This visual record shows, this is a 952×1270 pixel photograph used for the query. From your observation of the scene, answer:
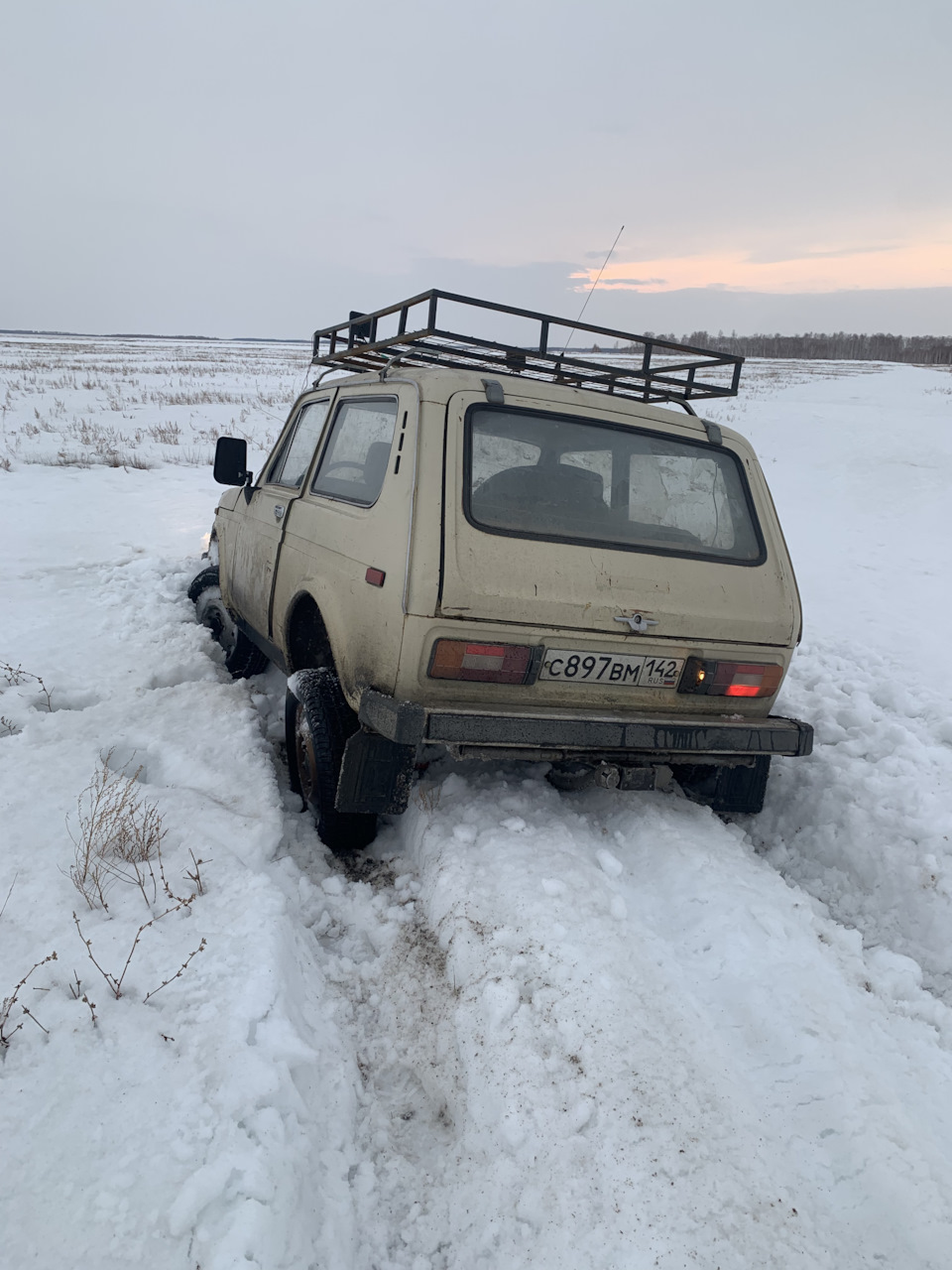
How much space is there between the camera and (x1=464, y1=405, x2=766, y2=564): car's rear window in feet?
9.72

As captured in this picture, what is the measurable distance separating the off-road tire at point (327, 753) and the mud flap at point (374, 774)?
0.74 feet

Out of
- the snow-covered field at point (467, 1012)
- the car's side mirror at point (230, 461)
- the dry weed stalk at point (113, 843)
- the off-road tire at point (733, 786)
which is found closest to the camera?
the snow-covered field at point (467, 1012)

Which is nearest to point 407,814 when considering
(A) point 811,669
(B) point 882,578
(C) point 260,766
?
(C) point 260,766

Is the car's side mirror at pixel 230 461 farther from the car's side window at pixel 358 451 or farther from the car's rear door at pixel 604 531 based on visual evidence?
the car's rear door at pixel 604 531

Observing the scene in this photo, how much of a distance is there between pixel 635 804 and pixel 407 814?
1085 millimetres

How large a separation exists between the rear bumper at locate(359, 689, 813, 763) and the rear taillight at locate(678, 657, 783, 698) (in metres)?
0.12

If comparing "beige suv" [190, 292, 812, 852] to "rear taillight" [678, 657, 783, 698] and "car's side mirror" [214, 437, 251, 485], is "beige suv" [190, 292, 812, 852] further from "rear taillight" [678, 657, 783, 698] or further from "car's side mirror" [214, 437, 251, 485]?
"car's side mirror" [214, 437, 251, 485]

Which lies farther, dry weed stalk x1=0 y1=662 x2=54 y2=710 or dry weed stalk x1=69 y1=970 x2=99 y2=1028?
dry weed stalk x1=0 y1=662 x2=54 y2=710

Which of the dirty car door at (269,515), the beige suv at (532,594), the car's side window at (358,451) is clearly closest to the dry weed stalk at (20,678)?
the dirty car door at (269,515)

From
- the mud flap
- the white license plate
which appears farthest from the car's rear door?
the mud flap

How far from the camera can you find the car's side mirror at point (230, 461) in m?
4.67

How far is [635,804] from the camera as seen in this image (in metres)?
3.62

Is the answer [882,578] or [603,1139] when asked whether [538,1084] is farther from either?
[882,578]

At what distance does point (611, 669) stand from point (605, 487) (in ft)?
2.63
